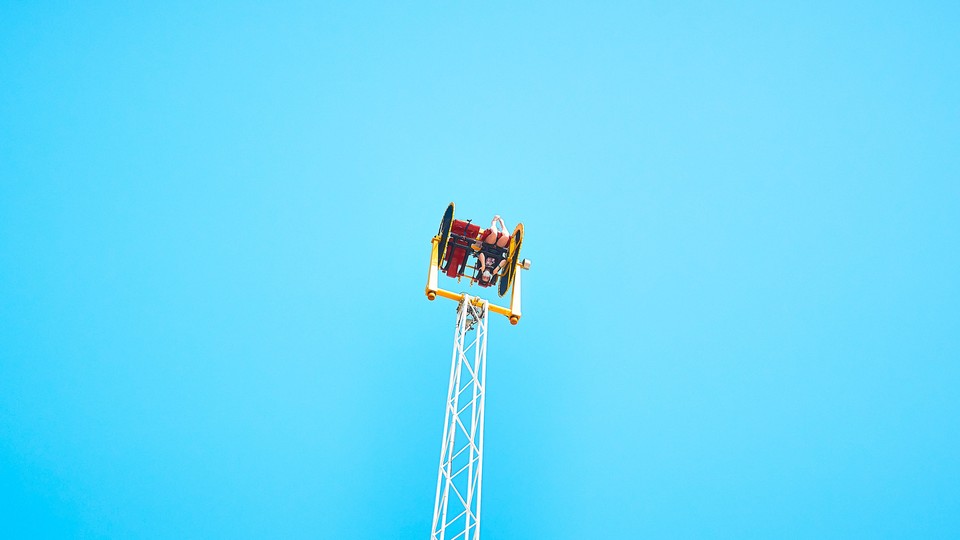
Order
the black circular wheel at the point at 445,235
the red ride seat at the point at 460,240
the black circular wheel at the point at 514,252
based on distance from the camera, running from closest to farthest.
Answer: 1. the black circular wheel at the point at 445,235
2. the black circular wheel at the point at 514,252
3. the red ride seat at the point at 460,240

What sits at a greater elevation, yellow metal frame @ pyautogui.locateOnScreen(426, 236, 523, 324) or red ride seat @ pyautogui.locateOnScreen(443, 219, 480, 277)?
red ride seat @ pyautogui.locateOnScreen(443, 219, 480, 277)

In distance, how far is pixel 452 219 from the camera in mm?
13258

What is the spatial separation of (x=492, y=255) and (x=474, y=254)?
0.38m

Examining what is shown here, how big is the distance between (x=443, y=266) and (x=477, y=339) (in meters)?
2.11

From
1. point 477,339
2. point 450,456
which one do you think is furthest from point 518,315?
point 450,456

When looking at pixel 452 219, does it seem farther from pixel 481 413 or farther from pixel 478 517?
pixel 478 517

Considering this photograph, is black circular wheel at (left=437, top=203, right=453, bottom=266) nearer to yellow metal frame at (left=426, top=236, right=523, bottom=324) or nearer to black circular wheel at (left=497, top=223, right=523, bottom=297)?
yellow metal frame at (left=426, top=236, right=523, bottom=324)

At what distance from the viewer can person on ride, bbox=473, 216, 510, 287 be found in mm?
13430

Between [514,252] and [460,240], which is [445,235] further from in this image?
[514,252]

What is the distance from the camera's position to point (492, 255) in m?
13.7

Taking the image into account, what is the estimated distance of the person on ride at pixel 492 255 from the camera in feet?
44.1

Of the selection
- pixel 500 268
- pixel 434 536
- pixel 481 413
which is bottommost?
pixel 434 536

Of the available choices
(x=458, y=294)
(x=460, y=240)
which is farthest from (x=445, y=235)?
(x=458, y=294)

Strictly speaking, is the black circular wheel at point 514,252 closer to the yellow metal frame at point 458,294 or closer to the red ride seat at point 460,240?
the yellow metal frame at point 458,294
